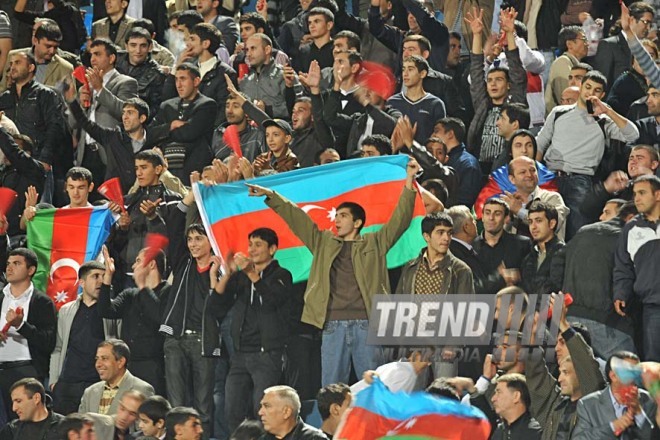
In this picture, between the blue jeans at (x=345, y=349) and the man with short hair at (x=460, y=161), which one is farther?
Answer: the man with short hair at (x=460, y=161)

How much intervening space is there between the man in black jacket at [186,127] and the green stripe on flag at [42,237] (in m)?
→ 1.23

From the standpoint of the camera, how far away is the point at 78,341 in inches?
559

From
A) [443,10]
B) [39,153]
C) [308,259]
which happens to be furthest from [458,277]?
[443,10]

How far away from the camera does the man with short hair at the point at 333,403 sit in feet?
40.8

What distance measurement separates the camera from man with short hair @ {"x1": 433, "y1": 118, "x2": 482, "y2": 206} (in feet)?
49.8

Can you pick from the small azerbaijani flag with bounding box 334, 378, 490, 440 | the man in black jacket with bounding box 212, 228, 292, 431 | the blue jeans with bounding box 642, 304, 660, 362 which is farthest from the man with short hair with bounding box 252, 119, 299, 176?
the small azerbaijani flag with bounding box 334, 378, 490, 440

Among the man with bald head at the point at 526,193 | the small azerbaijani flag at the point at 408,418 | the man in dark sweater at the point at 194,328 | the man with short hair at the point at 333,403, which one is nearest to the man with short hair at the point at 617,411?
the small azerbaijani flag at the point at 408,418

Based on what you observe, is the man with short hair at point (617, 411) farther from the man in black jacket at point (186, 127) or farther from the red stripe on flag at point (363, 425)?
the man in black jacket at point (186, 127)

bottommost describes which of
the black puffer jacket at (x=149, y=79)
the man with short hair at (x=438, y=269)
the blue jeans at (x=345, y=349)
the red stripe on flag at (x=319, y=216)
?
the blue jeans at (x=345, y=349)

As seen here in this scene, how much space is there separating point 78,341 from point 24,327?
0.44 metres

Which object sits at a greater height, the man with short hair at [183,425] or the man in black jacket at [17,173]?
the man in black jacket at [17,173]

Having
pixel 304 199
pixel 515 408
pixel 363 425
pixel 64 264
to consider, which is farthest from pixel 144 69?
pixel 363 425

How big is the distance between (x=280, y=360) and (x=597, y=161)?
12.0 ft

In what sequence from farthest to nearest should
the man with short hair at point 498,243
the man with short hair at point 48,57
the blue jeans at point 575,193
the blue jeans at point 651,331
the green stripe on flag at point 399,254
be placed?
the man with short hair at point 48,57
the blue jeans at point 575,193
the green stripe on flag at point 399,254
the man with short hair at point 498,243
the blue jeans at point 651,331
